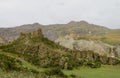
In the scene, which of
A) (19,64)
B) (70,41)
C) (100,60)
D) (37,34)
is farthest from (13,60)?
(70,41)

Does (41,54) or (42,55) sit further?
(41,54)

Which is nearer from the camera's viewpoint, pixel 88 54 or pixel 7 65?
pixel 7 65

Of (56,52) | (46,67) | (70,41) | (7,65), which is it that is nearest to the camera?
(7,65)

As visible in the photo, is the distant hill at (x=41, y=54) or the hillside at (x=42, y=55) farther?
the distant hill at (x=41, y=54)

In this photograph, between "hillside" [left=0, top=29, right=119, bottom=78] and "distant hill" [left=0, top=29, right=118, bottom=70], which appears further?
"distant hill" [left=0, top=29, right=118, bottom=70]

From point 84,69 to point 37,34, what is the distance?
1068 cm

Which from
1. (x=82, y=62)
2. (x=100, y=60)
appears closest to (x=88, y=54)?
(x=100, y=60)

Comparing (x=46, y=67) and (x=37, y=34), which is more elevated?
(x=37, y=34)

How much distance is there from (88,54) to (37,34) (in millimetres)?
8074

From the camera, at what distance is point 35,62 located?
44.0 metres

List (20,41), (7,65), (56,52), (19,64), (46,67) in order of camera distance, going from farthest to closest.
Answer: (20,41)
(56,52)
(46,67)
(19,64)
(7,65)

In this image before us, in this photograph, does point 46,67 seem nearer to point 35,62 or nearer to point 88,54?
point 35,62

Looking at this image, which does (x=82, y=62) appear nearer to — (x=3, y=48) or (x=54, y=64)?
(x=54, y=64)

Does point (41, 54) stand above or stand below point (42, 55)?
above
